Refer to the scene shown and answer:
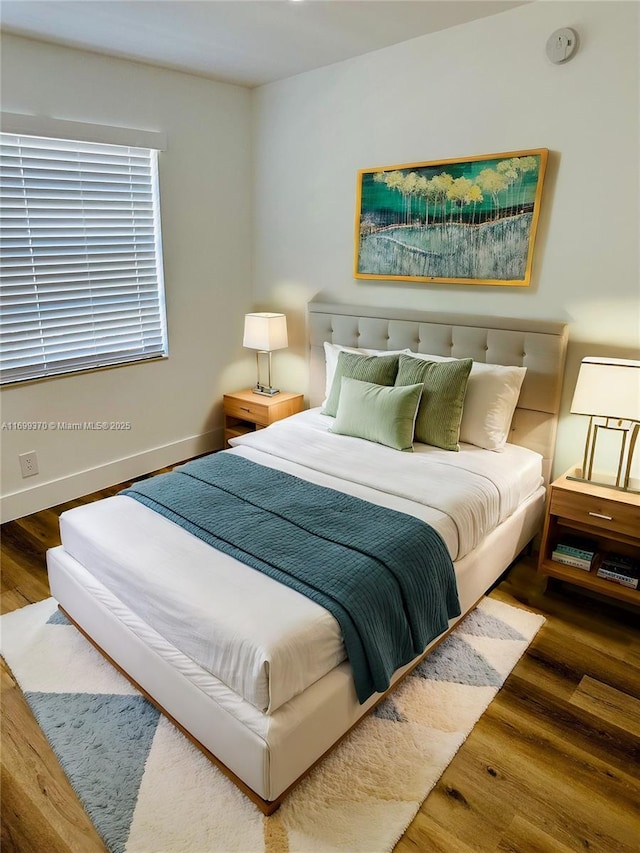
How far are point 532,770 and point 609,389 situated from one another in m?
1.53

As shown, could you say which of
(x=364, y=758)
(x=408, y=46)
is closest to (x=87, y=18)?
(x=408, y=46)

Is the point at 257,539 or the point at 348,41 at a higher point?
the point at 348,41

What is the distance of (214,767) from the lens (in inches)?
73.6

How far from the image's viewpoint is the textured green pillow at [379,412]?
2975 mm

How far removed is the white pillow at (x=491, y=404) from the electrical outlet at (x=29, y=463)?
97.6 inches

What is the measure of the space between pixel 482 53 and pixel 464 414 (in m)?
1.83

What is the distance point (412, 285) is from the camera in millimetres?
3516

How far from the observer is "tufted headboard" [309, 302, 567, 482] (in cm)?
297

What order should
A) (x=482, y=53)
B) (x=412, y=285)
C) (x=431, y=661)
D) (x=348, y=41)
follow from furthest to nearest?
(x=412, y=285) < (x=348, y=41) < (x=482, y=53) < (x=431, y=661)

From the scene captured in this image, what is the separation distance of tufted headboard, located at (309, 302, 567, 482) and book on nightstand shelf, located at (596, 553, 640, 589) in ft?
1.80

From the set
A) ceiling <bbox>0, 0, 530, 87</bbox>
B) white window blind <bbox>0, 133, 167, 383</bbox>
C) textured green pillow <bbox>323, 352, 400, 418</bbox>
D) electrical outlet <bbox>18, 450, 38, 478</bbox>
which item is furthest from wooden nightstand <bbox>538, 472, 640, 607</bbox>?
electrical outlet <bbox>18, 450, 38, 478</bbox>

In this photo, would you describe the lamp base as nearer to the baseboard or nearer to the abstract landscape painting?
the abstract landscape painting

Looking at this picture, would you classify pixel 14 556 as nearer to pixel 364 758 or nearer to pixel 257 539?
pixel 257 539

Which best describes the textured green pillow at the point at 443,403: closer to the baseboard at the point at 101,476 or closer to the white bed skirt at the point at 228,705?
the white bed skirt at the point at 228,705
